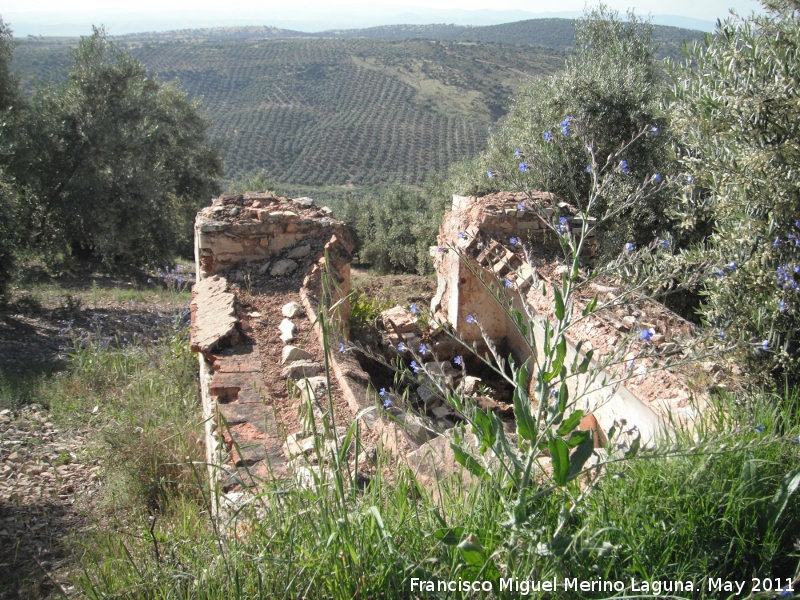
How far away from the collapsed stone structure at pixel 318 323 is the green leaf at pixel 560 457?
998 mm

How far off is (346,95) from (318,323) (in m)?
54.0

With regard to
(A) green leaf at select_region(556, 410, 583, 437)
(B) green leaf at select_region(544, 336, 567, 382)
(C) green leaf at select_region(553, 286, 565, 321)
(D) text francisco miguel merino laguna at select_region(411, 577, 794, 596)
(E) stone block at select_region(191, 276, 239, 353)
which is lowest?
(E) stone block at select_region(191, 276, 239, 353)

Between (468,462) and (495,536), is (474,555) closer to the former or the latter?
(495,536)

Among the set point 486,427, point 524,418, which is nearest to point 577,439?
point 524,418

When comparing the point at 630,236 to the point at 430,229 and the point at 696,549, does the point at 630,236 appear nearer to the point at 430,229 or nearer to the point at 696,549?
the point at 696,549

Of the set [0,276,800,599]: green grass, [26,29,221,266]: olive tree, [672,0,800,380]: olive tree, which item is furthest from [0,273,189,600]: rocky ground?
[26,29,221,266]: olive tree

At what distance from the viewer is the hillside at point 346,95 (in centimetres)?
4278

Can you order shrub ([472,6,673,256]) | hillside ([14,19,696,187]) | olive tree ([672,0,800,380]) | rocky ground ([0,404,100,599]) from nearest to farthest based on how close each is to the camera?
rocky ground ([0,404,100,599])
olive tree ([672,0,800,380])
shrub ([472,6,673,256])
hillside ([14,19,696,187])

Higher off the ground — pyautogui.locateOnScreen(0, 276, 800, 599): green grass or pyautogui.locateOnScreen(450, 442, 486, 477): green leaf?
pyautogui.locateOnScreen(450, 442, 486, 477): green leaf

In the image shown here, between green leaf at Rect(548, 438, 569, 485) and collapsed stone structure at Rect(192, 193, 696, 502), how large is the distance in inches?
39.3

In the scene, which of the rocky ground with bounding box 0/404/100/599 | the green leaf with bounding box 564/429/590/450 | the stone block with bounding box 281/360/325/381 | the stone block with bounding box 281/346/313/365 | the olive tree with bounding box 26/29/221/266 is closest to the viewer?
the green leaf with bounding box 564/429/590/450

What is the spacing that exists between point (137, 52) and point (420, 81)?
26.2 m

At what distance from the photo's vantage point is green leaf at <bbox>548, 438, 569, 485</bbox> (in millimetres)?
2209

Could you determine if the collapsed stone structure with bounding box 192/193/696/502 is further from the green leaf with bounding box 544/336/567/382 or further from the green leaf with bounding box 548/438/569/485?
the green leaf with bounding box 548/438/569/485
